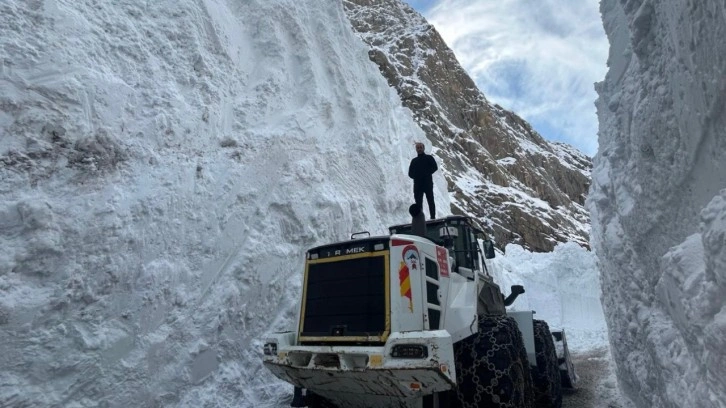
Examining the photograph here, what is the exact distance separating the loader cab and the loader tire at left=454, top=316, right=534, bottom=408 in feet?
3.91

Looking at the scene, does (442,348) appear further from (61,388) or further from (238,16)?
(238,16)

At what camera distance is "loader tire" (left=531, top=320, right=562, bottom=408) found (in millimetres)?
7375

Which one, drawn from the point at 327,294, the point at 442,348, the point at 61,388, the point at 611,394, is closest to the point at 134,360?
the point at 61,388

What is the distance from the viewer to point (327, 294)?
5344mm

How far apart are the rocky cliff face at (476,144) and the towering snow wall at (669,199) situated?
35.2 metres

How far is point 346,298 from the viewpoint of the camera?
5141mm

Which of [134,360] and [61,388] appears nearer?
[61,388]

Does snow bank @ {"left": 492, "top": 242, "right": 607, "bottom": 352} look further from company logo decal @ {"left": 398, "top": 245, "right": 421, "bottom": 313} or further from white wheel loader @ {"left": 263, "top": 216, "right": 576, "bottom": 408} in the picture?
company logo decal @ {"left": 398, "top": 245, "right": 421, "bottom": 313}

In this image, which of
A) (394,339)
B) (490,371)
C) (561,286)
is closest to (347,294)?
(394,339)

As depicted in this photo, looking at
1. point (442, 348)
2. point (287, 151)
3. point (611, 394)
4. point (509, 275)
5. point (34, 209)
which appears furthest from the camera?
point (509, 275)

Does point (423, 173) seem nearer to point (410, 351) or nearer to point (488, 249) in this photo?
point (488, 249)

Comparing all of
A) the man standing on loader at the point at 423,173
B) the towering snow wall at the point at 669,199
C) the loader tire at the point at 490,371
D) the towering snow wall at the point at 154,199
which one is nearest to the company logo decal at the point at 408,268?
the loader tire at the point at 490,371

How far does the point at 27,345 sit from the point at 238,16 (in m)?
8.83

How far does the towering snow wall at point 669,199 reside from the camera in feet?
10.2
